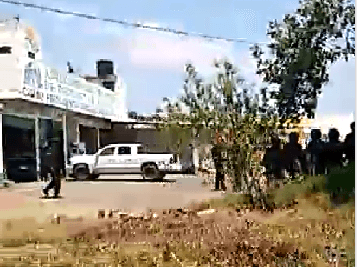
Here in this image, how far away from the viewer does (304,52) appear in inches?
212

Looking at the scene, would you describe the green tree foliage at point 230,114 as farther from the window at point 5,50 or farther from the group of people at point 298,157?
the window at point 5,50

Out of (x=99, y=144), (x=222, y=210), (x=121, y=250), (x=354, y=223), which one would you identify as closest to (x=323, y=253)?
(x=354, y=223)

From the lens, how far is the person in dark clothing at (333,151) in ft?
16.6

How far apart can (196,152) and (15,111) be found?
1311mm

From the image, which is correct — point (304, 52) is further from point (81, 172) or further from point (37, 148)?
point (37, 148)

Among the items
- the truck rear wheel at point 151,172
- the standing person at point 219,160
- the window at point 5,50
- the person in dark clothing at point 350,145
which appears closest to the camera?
the person in dark clothing at point 350,145

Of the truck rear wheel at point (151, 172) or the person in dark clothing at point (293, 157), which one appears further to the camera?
the person in dark clothing at point (293, 157)

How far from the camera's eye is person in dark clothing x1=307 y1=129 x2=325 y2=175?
532 cm

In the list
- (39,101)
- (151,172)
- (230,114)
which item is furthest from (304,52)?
→ (39,101)

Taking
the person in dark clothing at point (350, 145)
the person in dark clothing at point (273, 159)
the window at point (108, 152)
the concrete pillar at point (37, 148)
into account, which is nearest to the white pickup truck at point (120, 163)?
the window at point (108, 152)

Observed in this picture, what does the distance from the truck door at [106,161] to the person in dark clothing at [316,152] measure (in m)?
1.41

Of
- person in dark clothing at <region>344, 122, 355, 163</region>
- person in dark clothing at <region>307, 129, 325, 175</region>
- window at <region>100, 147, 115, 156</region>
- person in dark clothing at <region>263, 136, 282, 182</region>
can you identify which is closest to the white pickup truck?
window at <region>100, 147, 115, 156</region>

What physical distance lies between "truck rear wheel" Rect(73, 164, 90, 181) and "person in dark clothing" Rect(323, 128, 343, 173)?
1.68 m

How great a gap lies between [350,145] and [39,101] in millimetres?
2069
